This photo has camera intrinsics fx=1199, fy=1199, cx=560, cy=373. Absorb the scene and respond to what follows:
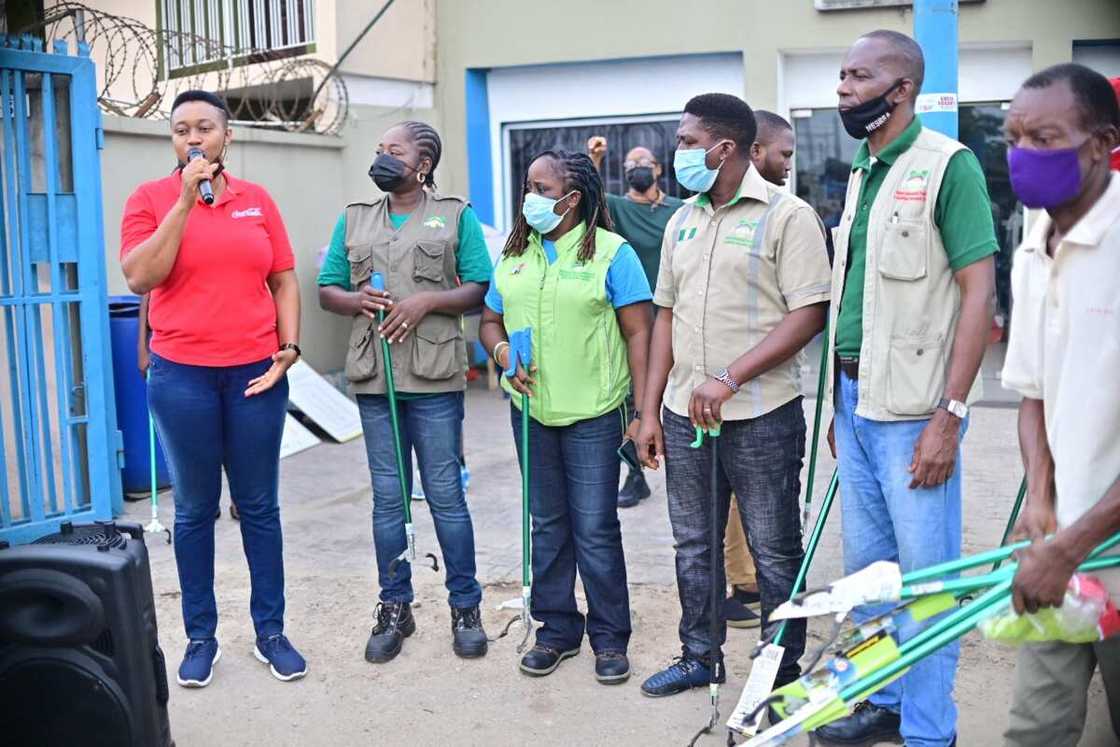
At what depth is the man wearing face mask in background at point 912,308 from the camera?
329 cm

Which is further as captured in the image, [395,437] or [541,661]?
[395,437]

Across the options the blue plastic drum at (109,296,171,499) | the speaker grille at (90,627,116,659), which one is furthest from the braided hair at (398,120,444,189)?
the blue plastic drum at (109,296,171,499)

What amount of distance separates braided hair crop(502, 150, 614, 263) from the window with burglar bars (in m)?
6.78

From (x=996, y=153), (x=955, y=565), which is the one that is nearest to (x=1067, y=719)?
(x=955, y=565)

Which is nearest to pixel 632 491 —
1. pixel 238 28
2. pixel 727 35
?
pixel 727 35

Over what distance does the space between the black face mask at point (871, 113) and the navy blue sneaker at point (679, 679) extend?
191 centimetres

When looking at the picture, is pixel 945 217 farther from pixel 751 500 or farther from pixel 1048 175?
pixel 751 500

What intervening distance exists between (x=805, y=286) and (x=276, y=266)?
2.01m

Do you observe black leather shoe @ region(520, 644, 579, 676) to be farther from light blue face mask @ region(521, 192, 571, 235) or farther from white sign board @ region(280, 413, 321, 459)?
white sign board @ region(280, 413, 321, 459)

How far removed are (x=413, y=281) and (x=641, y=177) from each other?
2.81m

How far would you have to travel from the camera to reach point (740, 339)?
3.86 meters

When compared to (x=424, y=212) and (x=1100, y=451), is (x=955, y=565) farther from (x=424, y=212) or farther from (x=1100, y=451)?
(x=424, y=212)

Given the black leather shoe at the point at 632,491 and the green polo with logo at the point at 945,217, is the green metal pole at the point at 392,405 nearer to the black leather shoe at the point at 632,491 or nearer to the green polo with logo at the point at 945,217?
the green polo with logo at the point at 945,217

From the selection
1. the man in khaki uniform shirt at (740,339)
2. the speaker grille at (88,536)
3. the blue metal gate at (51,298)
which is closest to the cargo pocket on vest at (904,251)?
the man in khaki uniform shirt at (740,339)
